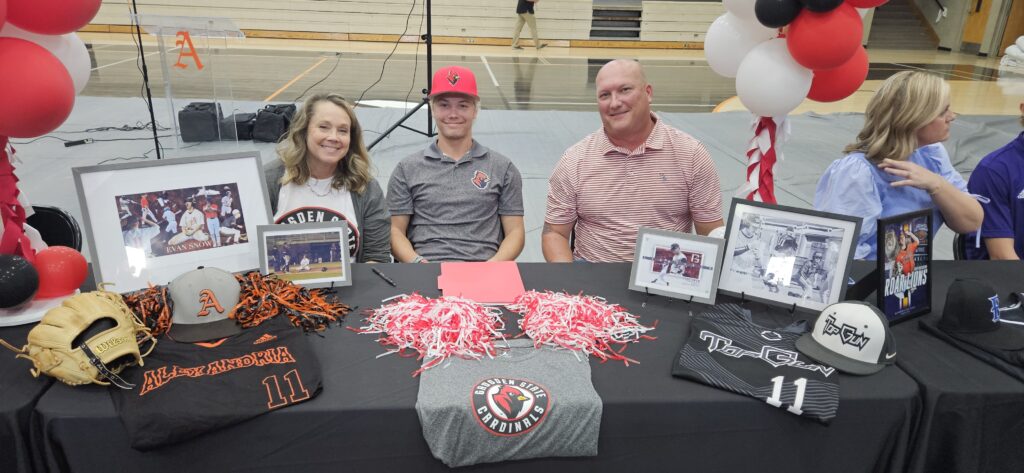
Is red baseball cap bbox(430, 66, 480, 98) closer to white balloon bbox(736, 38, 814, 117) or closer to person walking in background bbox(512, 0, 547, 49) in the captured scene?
white balloon bbox(736, 38, 814, 117)

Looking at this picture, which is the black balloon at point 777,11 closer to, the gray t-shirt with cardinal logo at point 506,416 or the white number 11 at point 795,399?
the white number 11 at point 795,399

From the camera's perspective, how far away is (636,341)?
128 cm

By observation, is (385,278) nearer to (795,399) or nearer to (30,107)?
(30,107)

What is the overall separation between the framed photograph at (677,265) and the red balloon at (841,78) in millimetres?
696

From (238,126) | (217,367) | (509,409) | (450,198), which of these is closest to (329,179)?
(450,198)

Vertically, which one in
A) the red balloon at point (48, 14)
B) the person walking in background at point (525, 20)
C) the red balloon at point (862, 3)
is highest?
the person walking in background at point (525, 20)

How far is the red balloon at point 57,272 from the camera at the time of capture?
1.26m

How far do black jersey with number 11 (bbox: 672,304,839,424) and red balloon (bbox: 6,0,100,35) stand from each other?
1425 mm

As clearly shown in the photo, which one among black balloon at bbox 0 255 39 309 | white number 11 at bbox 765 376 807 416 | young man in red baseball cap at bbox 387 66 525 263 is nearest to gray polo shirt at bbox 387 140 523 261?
young man in red baseball cap at bbox 387 66 525 263

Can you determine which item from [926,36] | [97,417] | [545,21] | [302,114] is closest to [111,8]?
[545,21]

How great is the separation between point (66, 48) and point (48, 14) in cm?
29

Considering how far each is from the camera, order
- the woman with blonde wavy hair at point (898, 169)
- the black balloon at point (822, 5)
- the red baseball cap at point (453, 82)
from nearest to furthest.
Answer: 1. the black balloon at point (822, 5)
2. the woman with blonde wavy hair at point (898, 169)
3. the red baseball cap at point (453, 82)

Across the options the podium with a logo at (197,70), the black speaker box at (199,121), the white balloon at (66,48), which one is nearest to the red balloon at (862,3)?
the white balloon at (66,48)

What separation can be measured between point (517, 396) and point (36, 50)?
118 cm
